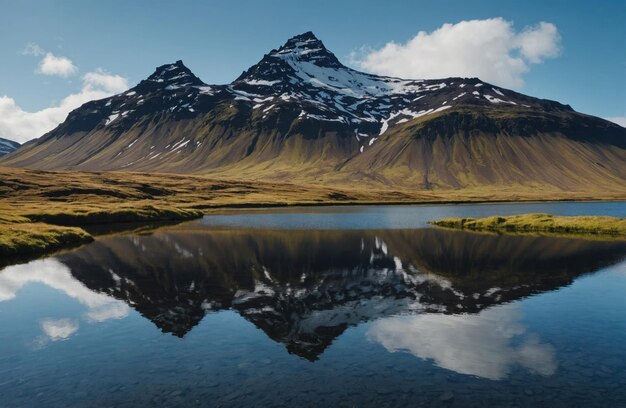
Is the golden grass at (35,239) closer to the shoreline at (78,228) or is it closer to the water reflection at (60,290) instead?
the shoreline at (78,228)

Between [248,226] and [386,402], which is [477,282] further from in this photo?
[248,226]

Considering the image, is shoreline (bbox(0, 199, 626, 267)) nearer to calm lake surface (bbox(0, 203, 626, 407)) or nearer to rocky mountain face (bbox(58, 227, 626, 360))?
rocky mountain face (bbox(58, 227, 626, 360))

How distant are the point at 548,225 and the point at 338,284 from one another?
70146mm

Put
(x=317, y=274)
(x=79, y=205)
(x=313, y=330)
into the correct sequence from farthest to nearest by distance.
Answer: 1. (x=79, y=205)
2. (x=317, y=274)
3. (x=313, y=330)

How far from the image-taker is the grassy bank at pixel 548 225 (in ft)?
299

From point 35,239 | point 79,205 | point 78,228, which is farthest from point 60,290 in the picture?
point 79,205

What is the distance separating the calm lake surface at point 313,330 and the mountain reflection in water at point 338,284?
23 cm

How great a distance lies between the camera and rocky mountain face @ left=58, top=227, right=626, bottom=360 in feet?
117

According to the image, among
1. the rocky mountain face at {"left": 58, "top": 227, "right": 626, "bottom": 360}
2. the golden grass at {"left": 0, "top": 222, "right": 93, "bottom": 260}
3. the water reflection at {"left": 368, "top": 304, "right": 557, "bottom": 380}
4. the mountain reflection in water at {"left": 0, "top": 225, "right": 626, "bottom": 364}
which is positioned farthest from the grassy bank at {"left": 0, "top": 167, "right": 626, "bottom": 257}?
the water reflection at {"left": 368, "top": 304, "right": 557, "bottom": 380}

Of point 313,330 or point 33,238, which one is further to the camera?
point 33,238

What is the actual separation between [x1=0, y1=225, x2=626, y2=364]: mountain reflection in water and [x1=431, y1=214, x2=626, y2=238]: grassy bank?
15.8 m

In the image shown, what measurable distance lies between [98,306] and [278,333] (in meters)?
17.5

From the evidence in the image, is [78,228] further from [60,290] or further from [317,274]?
[317,274]

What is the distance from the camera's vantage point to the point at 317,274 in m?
50.1
